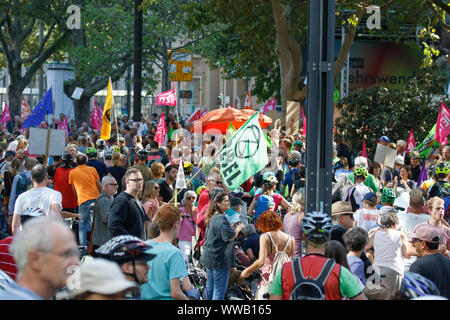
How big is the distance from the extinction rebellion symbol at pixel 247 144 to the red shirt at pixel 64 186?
3.69 meters

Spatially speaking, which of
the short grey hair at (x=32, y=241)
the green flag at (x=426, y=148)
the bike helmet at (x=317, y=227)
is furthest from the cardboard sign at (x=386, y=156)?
the short grey hair at (x=32, y=241)

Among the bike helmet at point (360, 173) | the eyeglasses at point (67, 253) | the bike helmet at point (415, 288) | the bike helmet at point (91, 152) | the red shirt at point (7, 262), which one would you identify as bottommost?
the red shirt at point (7, 262)

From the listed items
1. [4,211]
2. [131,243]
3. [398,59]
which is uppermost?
[398,59]

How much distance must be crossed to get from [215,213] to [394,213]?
6.29 ft

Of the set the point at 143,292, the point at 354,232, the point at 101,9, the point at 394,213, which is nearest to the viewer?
the point at 143,292

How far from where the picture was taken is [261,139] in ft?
30.1

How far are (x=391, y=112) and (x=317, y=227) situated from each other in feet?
45.6

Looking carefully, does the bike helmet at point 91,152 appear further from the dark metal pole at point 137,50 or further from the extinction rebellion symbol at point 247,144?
the dark metal pole at point 137,50

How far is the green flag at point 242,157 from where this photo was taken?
9148mm

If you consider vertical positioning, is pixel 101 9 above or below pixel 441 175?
above

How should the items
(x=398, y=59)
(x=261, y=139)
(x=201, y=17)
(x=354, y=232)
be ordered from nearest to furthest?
(x=354, y=232) → (x=261, y=139) → (x=201, y=17) → (x=398, y=59)

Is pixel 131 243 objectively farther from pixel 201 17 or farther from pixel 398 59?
pixel 398 59
